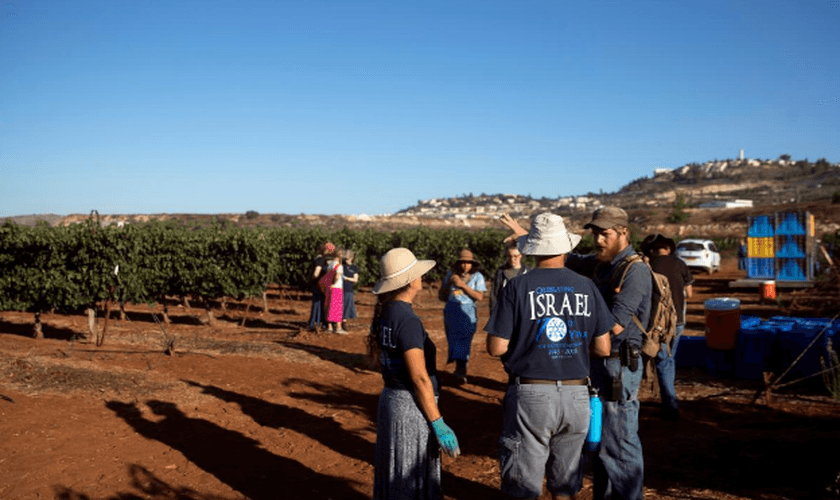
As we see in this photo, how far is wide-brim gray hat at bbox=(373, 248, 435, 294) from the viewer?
12.9 feet

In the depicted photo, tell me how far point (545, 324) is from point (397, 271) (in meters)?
0.88

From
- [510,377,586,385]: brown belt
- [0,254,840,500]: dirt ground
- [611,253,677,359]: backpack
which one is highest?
[611,253,677,359]: backpack

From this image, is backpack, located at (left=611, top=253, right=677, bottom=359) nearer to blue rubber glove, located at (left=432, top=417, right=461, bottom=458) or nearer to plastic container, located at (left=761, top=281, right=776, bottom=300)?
blue rubber glove, located at (left=432, top=417, right=461, bottom=458)

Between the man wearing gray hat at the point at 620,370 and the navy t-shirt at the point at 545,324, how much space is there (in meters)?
0.72

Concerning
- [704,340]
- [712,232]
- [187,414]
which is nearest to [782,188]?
[712,232]

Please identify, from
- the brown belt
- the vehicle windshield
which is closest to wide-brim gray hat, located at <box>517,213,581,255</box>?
the brown belt

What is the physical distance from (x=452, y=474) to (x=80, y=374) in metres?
6.19

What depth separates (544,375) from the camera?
12.0 feet

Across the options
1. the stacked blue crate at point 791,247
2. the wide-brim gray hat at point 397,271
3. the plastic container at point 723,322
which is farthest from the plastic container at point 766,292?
the wide-brim gray hat at point 397,271

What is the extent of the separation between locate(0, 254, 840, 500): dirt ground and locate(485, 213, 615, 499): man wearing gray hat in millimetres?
1986

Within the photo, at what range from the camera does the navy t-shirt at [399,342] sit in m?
3.74

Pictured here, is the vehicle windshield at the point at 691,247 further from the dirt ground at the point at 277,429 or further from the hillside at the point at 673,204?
the dirt ground at the point at 277,429

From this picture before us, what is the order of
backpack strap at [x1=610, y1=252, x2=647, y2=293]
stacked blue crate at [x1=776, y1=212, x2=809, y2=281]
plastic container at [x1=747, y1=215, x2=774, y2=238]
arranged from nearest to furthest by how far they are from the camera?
backpack strap at [x1=610, y1=252, x2=647, y2=293], stacked blue crate at [x1=776, y1=212, x2=809, y2=281], plastic container at [x1=747, y1=215, x2=774, y2=238]

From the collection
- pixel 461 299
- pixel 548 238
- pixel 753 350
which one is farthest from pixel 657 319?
pixel 753 350
